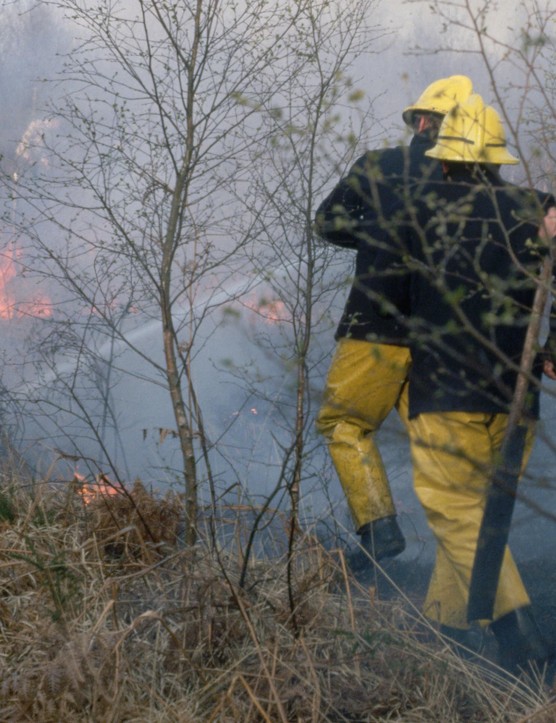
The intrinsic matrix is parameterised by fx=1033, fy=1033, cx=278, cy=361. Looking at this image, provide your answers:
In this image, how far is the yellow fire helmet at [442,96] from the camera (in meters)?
3.75

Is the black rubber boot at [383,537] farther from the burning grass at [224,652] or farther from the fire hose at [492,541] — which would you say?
the fire hose at [492,541]

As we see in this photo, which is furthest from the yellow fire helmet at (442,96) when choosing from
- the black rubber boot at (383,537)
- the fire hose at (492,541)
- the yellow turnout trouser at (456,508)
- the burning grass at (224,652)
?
the burning grass at (224,652)

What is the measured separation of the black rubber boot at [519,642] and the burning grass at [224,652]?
238 millimetres

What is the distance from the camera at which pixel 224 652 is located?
315 cm

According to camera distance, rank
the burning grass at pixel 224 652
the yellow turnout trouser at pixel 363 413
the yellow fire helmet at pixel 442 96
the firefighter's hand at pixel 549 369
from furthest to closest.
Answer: the yellow turnout trouser at pixel 363 413, the yellow fire helmet at pixel 442 96, the firefighter's hand at pixel 549 369, the burning grass at pixel 224 652

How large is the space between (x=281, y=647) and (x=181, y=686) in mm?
317

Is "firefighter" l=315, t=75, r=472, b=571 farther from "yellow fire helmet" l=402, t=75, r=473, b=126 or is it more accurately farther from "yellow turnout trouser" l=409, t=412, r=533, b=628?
"yellow turnout trouser" l=409, t=412, r=533, b=628

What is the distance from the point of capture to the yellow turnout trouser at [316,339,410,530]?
Result: 3.91 meters

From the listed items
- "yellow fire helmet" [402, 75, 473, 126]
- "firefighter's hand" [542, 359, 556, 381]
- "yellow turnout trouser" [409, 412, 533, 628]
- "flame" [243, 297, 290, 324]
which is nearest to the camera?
"flame" [243, 297, 290, 324]

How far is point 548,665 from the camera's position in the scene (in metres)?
3.48

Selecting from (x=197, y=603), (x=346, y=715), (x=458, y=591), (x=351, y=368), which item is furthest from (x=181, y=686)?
(x=351, y=368)

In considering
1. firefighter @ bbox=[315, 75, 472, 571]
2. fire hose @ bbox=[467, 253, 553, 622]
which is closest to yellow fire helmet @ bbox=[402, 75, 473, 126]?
firefighter @ bbox=[315, 75, 472, 571]

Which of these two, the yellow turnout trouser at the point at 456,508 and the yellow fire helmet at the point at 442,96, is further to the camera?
the yellow fire helmet at the point at 442,96

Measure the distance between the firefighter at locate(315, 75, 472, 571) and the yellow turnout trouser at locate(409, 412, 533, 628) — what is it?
259 mm
